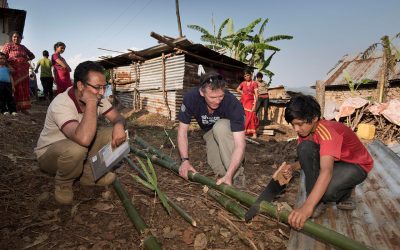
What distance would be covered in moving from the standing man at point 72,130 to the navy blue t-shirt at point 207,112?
929 millimetres

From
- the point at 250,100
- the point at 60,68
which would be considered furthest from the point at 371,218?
the point at 60,68

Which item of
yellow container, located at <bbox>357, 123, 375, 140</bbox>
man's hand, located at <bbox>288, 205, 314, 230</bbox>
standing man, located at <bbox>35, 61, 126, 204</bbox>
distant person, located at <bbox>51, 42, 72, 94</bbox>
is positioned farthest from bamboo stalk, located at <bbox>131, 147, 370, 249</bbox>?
yellow container, located at <bbox>357, 123, 375, 140</bbox>

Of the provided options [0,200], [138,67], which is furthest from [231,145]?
[138,67]

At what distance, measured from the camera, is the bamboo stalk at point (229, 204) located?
244 cm

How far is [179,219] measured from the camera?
8.15 feet

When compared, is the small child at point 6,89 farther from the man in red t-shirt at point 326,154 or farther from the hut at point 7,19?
the hut at point 7,19

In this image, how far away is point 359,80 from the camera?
14.9 metres

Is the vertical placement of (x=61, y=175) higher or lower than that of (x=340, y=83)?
lower

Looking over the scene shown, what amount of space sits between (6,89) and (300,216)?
23.4 feet

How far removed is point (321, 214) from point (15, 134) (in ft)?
17.5

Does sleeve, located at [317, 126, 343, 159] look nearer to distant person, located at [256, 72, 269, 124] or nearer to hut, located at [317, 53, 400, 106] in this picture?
distant person, located at [256, 72, 269, 124]

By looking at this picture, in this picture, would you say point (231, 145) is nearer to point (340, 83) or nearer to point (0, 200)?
point (0, 200)

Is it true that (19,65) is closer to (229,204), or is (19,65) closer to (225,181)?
(225,181)

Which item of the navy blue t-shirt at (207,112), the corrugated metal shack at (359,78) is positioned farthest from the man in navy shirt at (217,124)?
the corrugated metal shack at (359,78)
